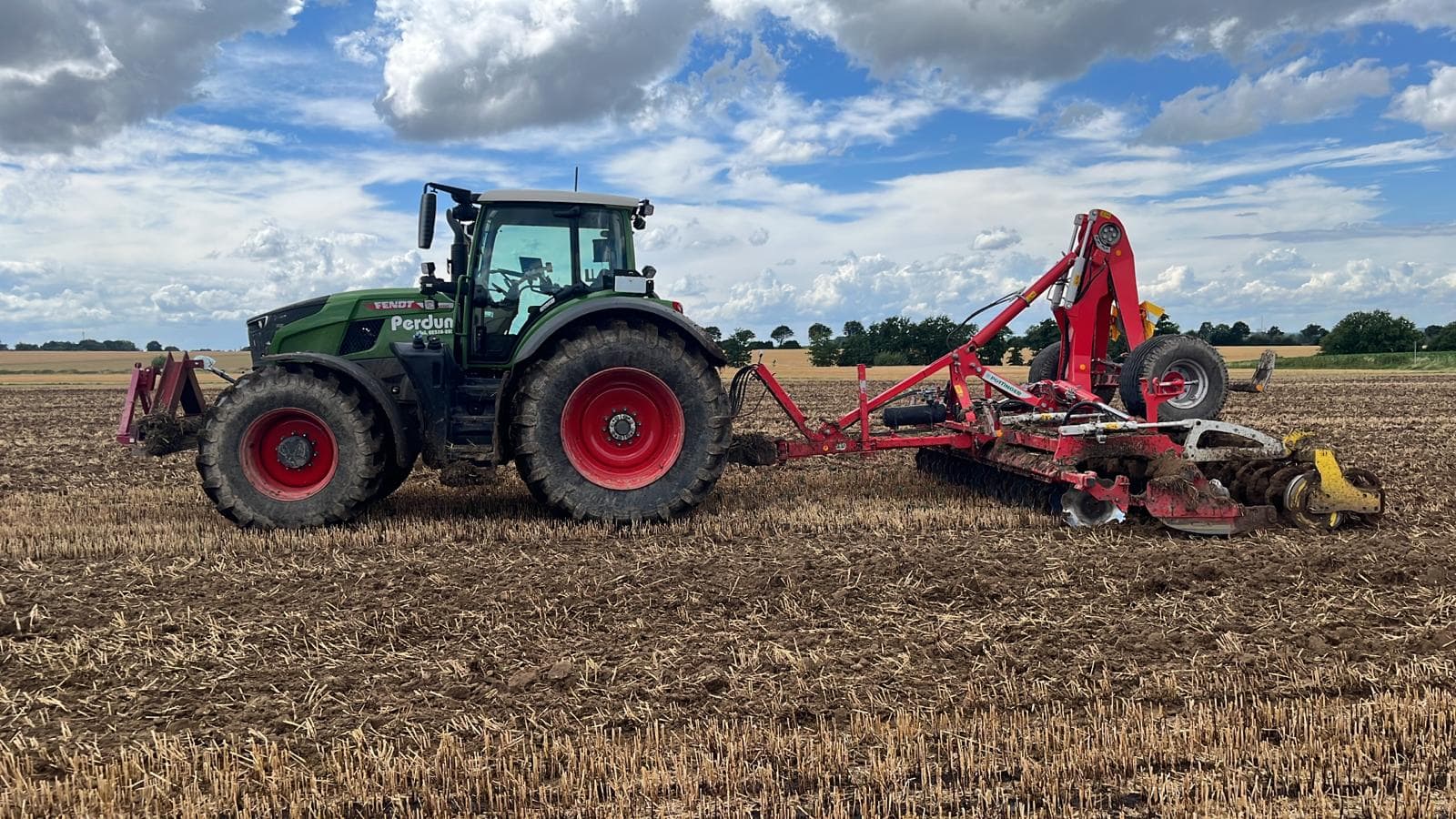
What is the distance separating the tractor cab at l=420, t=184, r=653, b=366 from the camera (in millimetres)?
7445

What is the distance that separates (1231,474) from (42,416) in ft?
67.8

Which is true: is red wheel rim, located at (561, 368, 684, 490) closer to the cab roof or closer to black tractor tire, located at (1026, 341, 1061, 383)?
the cab roof

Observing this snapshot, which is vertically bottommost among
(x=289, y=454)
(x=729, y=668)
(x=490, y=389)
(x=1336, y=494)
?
(x=729, y=668)

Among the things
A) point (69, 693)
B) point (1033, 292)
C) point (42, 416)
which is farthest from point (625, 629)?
point (42, 416)

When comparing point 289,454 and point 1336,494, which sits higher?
point 289,454

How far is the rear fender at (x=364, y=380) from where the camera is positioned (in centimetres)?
707

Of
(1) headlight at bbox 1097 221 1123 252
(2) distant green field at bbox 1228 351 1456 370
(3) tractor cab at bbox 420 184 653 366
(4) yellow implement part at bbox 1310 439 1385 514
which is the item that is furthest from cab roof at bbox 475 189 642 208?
(2) distant green field at bbox 1228 351 1456 370

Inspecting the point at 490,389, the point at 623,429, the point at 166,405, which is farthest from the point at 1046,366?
the point at 166,405

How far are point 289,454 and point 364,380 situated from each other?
75 cm

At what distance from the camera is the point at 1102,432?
7488 millimetres

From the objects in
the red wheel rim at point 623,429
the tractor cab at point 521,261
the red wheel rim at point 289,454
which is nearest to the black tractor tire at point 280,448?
the red wheel rim at point 289,454

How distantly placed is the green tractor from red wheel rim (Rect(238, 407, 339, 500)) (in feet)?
0.04

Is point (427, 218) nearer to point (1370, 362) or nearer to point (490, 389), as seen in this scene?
point (490, 389)

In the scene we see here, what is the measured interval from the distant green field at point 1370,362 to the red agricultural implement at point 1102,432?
36.6 meters
